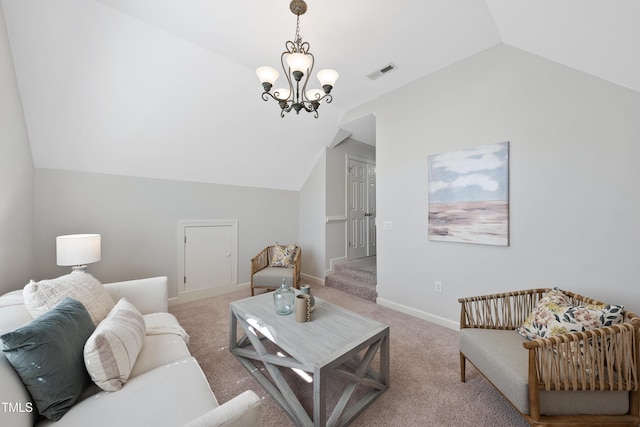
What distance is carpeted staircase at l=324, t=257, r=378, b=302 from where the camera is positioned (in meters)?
3.44

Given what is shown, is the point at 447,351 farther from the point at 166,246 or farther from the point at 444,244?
the point at 166,246

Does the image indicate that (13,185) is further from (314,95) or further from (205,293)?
(314,95)

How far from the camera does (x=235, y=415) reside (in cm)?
84

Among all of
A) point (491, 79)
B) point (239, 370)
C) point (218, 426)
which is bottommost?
point (239, 370)

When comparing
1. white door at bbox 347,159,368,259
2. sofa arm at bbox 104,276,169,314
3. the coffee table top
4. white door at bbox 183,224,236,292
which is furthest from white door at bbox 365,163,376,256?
sofa arm at bbox 104,276,169,314

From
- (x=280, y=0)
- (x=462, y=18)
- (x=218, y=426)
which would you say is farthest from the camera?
(x=462, y=18)

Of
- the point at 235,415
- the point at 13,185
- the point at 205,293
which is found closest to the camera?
the point at 235,415

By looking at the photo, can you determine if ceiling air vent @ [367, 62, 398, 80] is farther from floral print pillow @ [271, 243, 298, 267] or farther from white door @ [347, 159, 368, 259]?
floral print pillow @ [271, 243, 298, 267]

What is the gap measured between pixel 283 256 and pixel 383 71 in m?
2.87

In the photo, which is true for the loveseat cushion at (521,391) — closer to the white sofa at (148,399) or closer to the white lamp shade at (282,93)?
the white sofa at (148,399)

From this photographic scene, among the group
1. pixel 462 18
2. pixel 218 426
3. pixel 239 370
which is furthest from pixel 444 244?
pixel 218 426

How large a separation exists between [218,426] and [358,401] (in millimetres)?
1106

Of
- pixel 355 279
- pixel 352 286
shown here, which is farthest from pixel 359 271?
pixel 352 286

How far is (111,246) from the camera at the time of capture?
279cm
